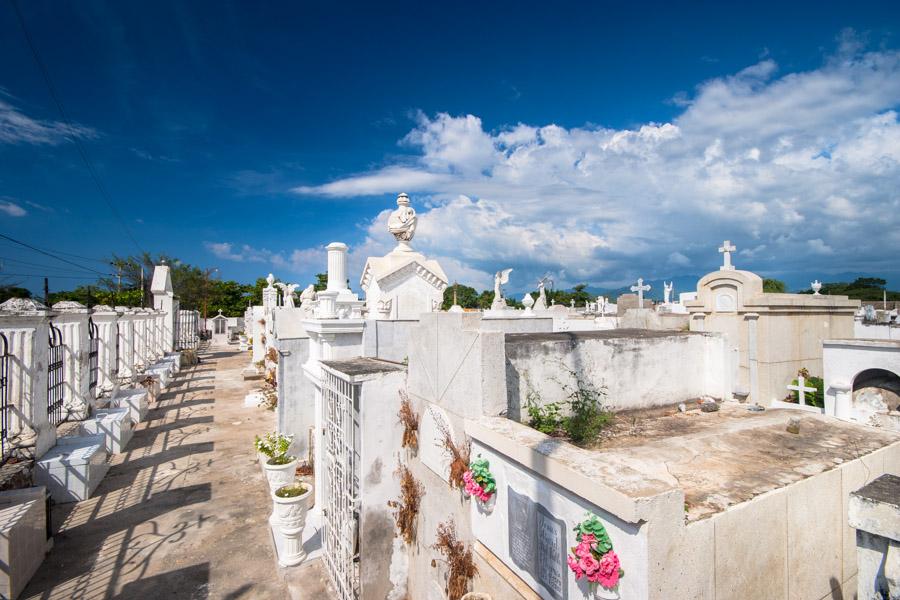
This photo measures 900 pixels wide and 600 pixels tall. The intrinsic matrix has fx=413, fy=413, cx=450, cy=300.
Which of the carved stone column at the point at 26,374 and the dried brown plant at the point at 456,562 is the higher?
the carved stone column at the point at 26,374

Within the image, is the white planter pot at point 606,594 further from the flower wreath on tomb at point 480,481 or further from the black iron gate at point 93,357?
the black iron gate at point 93,357

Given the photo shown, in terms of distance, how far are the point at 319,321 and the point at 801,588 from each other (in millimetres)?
5649

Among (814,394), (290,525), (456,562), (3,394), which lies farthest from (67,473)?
(814,394)

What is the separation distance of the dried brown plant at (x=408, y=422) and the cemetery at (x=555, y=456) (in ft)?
0.08

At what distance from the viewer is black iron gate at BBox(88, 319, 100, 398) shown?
11.7 meters

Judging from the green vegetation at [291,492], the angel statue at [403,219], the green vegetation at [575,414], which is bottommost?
the green vegetation at [291,492]

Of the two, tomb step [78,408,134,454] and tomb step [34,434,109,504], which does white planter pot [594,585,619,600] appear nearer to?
tomb step [34,434,109,504]

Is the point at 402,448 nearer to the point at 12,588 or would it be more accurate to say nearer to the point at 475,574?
the point at 475,574

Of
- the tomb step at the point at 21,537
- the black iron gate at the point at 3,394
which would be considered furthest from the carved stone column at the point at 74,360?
the tomb step at the point at 21,537

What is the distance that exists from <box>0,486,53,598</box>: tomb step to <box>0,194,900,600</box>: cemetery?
41 mm

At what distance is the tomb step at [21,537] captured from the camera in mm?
5117

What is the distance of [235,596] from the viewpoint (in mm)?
5387

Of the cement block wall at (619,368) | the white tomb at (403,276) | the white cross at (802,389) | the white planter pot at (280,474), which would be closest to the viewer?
the cement block wall at (619,368)

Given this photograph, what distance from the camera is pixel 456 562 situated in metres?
3.81
